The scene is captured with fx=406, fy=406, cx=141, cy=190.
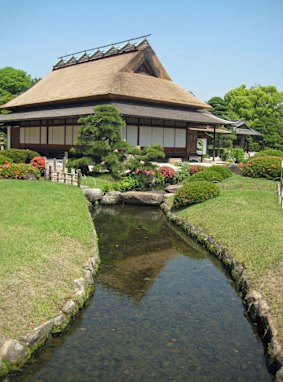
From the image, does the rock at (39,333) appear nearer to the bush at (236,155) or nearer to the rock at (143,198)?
the rock at (143,198)

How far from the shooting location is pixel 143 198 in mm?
19531

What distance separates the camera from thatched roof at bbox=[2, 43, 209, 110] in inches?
1174

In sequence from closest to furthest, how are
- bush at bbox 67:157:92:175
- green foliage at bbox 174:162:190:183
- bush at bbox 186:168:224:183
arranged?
bush at bbox 186:168:224:183 < bush at bbox 67:157:92:175 < green foliage at bbox 174:162:190:183

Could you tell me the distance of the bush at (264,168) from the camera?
67.1 feet

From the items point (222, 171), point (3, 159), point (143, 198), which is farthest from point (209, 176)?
point (3, 159)

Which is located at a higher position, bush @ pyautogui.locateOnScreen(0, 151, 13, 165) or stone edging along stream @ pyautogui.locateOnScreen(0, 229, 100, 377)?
bush @ pyautogui.locateOnScreen(0, 151, 13, 165)

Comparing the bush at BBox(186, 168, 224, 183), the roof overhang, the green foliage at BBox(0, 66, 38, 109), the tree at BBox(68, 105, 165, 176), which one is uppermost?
the green foliage at BBox(0, 66, 38, 109)

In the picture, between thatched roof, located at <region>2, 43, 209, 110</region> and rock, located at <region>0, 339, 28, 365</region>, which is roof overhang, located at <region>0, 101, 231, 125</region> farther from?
rock, located at <region>0, 339, 28, 365</region>

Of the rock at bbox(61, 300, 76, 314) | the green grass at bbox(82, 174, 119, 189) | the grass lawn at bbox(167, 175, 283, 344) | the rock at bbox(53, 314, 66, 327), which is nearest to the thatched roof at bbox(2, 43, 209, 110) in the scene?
the green grass at bbox(82, 174, 119, 189)

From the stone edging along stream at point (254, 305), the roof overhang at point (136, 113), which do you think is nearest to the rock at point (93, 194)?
the stone edging along stream at point (254, 305)

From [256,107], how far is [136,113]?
39.2m

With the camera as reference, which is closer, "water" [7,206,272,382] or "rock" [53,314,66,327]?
"water" [7,206,272,382]

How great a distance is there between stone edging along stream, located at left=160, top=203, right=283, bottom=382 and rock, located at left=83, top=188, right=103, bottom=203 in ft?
23.7

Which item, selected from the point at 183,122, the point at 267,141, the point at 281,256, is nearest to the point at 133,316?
the point at 281,256
